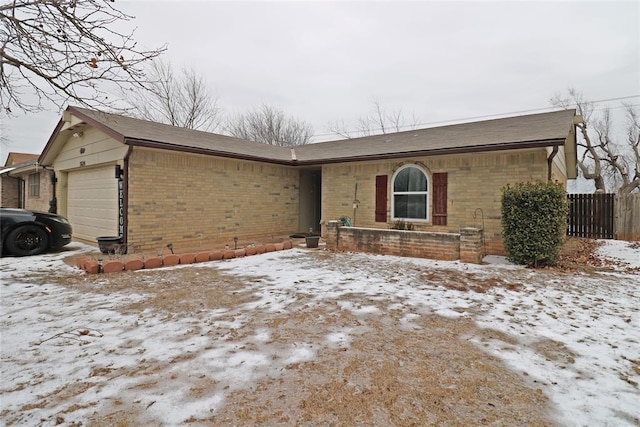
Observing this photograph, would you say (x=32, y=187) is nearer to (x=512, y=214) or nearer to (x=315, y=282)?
(x=315, y=282)

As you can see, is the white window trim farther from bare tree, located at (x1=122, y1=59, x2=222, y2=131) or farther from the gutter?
bare tree, located at (x1=122, y1=59, x2=222, y2=131)

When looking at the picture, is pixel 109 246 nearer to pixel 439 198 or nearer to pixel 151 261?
pixel 151 261

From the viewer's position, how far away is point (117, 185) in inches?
336

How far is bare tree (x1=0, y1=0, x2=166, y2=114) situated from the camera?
3172mm

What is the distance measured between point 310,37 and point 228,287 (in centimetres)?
1068

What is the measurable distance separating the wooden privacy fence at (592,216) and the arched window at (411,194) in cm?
599

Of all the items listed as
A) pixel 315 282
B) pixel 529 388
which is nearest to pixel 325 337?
pixel 529 388

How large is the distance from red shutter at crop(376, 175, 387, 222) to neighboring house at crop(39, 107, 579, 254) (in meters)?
0.03

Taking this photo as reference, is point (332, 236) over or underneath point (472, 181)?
underneath

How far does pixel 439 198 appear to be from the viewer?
31.0 ft

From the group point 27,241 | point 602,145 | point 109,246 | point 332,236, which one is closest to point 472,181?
point 332,236

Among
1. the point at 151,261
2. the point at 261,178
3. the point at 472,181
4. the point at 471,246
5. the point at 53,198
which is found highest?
the point at 261,178

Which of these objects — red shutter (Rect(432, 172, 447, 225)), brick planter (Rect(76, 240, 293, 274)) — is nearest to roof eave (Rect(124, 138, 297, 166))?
brick planter (Rect(76, 240, 293, 274))

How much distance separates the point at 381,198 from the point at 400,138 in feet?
10.0
